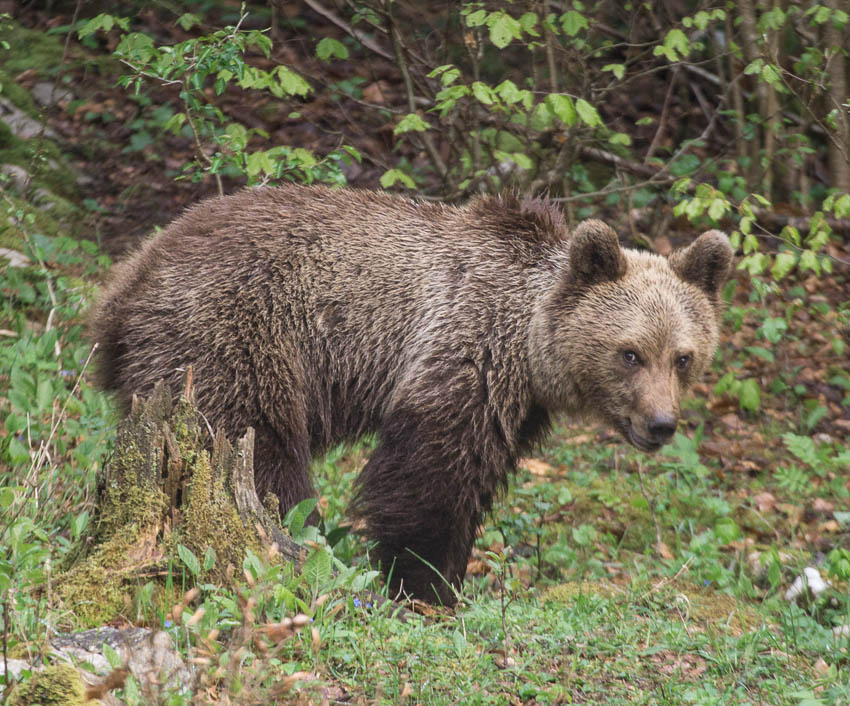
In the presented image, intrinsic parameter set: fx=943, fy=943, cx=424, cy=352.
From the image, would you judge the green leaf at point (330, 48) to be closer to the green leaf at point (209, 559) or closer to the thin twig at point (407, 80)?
the thin twig at point (407, 80)

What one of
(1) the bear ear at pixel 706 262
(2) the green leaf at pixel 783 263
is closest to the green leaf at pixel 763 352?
(2) the green leaf at pixel 783 263

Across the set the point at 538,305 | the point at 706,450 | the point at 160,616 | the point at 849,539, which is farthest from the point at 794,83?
the point at 160,616

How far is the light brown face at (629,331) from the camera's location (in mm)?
5188

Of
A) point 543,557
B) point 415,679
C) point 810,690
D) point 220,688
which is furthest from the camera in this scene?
point 543,557

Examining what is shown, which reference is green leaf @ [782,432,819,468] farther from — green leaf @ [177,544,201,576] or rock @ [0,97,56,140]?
rock @ [0,97,56,140]

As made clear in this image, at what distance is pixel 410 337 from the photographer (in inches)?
219

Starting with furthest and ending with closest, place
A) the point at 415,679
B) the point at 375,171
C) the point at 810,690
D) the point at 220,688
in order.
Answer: the point at 375,171, the point at 810,690, the point at 415,679, the point at 220,688

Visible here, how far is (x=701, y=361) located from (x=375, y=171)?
5899mm

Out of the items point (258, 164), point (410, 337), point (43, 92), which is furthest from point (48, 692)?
point (43, 92)

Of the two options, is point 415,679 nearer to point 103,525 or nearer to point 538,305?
point 103,525

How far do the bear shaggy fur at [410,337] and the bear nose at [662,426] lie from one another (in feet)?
0.05

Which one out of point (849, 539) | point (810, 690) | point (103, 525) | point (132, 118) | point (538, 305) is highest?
point (132, 118)

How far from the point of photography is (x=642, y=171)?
10.2 metres

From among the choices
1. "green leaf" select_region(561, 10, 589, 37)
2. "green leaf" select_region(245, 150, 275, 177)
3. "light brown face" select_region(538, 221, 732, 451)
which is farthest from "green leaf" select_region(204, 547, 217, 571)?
"green leaf" select_region(561, 10, 589, 37)
